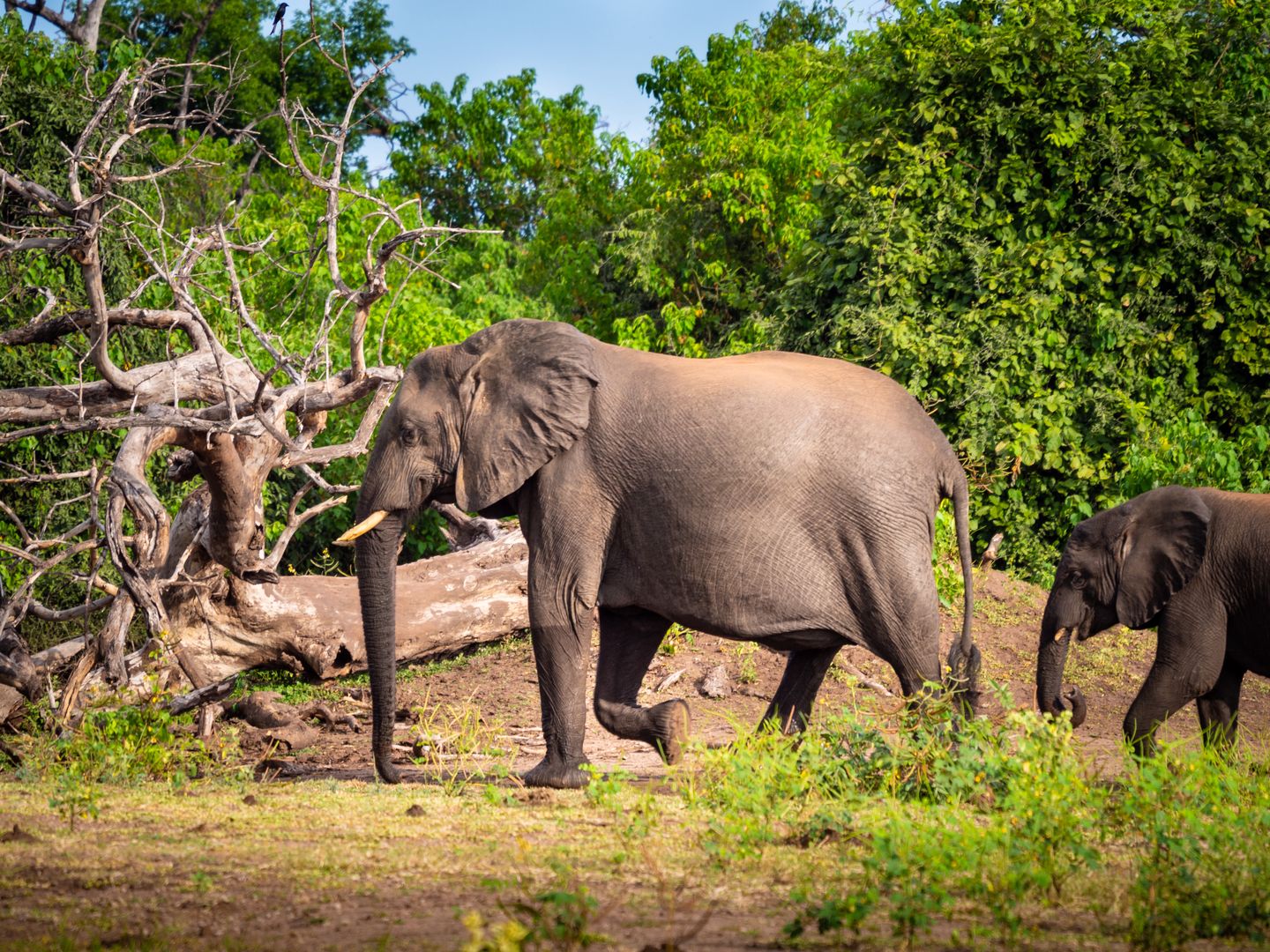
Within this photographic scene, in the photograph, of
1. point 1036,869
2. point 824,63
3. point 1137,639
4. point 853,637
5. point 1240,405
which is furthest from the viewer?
point 824,63

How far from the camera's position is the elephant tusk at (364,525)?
7250 millimetres

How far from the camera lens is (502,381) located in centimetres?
735

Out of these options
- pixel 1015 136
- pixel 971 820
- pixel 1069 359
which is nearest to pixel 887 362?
pixel 1069 359

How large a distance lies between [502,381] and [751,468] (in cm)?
143

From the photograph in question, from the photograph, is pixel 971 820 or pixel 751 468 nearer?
pixel 971 820

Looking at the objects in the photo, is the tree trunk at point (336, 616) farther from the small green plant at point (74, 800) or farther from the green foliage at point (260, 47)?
the green foliage at point (260, 47)

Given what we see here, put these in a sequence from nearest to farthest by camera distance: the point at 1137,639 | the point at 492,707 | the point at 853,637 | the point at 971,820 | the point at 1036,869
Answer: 1. the point at 1036,869
2. the point at 971,820
3. the point at 853,637
4. the point at 492,707
5. the point at 1137,639

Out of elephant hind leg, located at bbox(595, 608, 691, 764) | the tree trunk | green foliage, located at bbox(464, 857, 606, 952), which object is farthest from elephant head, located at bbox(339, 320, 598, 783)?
green foliage, located at bbox(464, 857, 606, 952)

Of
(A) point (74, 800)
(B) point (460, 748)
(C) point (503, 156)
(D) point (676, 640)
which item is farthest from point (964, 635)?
(C) point (503, 156)

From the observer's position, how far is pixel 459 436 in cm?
743

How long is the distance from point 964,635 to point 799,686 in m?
1.17

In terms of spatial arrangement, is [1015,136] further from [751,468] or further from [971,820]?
[971,820]

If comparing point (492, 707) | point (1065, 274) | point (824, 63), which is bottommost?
point (492, 707)

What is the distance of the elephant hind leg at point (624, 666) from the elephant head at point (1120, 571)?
8.09 feet
